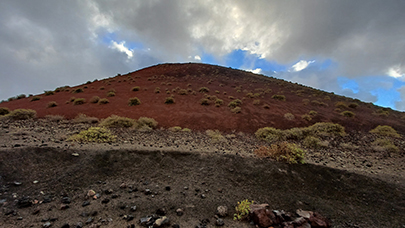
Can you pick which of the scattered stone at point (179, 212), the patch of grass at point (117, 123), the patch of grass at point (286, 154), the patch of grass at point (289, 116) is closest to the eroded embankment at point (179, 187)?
the scattered stone at point (179, 212)

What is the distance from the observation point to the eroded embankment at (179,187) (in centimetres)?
334

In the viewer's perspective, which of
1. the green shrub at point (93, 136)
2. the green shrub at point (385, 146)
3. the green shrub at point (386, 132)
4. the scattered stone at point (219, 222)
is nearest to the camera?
the scattered stone at point (219, 222)

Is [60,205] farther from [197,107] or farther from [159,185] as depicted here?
[197,107]

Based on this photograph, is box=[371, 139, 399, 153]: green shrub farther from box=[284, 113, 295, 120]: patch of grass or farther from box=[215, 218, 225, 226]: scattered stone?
box=[215, 218, 225, 226]: scattered stone

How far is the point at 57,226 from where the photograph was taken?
279cm

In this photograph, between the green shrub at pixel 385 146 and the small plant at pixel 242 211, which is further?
the green shrub at pixel 385 146

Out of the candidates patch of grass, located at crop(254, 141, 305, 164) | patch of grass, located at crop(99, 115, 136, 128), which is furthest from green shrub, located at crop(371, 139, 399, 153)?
patch of grass, located at crop(99, 115, 136, 128)

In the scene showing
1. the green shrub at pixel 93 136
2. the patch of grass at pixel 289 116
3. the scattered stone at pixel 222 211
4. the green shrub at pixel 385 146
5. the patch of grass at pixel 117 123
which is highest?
the patch of grass at pixel 289 116

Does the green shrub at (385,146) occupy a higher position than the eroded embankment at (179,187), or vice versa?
the green shrub at (385,146)

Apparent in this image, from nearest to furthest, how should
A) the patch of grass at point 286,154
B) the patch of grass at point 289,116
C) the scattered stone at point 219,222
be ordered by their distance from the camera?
the scattered stone at point 219,222 < the patch of grass at point 286,154 < the patch of grass at point 289,116

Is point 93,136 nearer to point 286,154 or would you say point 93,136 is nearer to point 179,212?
point 179,212

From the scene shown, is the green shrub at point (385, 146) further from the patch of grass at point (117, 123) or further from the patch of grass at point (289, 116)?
the patch of grass at point (117, 123)

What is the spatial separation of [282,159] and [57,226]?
6386 millimetres

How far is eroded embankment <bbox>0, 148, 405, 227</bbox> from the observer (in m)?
3.34
